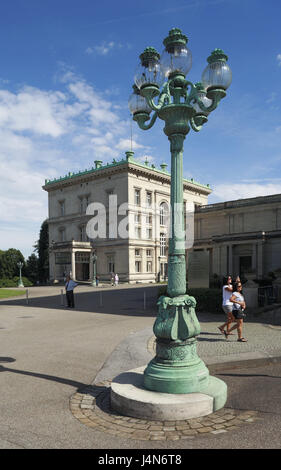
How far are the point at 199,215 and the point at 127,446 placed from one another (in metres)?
31.8

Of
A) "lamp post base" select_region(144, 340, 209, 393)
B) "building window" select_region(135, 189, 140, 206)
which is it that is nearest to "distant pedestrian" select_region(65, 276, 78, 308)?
"lamp post base" select_region(144, 340, 209, 393)

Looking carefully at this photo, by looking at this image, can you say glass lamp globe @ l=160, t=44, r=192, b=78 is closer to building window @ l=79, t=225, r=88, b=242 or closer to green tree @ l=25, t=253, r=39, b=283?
building window @ l=79, t=225, r=88, b=242

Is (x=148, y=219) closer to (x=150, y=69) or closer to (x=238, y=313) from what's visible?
(x=238, y=313)

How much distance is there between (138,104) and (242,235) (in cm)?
2625

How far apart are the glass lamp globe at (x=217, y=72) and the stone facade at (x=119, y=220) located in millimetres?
42490

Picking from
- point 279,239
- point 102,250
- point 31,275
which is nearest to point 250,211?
point 279,239

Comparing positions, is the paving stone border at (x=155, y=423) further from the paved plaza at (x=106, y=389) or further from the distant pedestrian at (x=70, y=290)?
the distant pedestrian at (x=70, y=290)

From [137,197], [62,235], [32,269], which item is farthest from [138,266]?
[32,269]

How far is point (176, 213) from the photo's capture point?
233 inches

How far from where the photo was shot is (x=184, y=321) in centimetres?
544

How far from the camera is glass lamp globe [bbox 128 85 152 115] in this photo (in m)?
6.67

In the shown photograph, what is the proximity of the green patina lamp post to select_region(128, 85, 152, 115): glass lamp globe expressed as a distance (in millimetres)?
461

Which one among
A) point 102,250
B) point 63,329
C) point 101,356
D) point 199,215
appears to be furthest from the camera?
point 102,250
